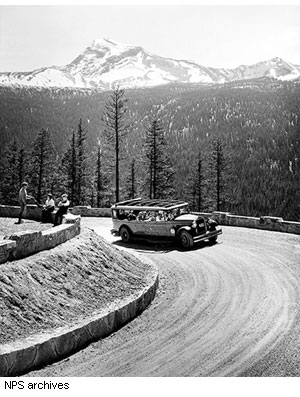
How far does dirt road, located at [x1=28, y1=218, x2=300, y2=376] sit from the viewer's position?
27.1ft

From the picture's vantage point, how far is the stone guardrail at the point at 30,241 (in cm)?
1016

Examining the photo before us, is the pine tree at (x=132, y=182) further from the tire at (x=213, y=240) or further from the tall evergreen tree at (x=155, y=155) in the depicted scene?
the tire at (x=213, y=240)

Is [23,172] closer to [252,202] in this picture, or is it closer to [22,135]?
[252,202]

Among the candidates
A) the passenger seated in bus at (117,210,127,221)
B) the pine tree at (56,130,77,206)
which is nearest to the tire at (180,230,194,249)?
the passenger seated in bus at (117,210,127,221)

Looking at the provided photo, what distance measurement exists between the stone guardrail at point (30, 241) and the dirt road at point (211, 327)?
10.1ft

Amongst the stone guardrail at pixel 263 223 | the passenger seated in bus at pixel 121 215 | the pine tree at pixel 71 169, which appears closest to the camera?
the passenger seated in bus at pixel 121 215

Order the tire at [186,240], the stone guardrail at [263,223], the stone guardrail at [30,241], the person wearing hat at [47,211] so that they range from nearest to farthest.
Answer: the stone guardrail at [30,241]
the person wearing hat at [47,211]
the tire at [186,240]
the stone guardrail at [263,223]

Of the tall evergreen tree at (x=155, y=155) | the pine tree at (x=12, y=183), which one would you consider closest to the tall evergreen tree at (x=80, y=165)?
the pine tree at (x=12, y=183)

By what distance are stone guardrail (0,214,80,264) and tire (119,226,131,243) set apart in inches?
293

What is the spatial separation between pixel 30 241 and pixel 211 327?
5.17 m

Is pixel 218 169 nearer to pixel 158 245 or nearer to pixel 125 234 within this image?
pixel 125 234

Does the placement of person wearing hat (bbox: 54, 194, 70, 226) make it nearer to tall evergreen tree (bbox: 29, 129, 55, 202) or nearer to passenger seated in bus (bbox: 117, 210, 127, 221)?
passenger seated in bus (bbox: 117, 210, 127, 221)

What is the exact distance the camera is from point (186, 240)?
19.1 meters

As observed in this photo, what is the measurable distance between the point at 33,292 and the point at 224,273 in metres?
7.61
